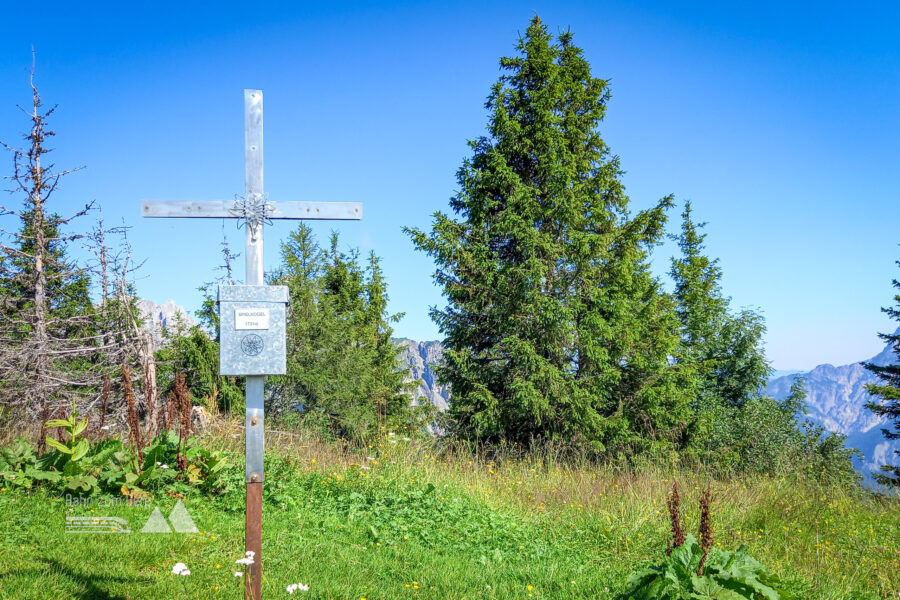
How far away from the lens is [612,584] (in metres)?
4.63

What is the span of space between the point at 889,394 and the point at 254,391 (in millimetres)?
23233

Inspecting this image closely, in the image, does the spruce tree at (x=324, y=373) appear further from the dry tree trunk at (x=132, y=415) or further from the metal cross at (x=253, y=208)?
the metal cross at (x=253, y=208)

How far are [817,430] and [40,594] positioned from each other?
20.2 metres

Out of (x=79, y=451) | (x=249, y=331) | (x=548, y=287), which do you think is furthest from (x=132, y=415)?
(x=548, y=287)

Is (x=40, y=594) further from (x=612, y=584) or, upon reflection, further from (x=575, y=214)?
(x=575, y=214)

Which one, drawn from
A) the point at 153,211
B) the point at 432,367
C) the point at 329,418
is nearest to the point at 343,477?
the point at 153,211

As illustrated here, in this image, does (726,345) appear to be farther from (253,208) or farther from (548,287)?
(253,208)

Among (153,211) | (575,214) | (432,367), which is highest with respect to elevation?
(575,214)

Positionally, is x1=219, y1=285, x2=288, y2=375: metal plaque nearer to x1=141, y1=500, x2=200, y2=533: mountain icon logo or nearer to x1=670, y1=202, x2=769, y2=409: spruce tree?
x1=141, y1=500, x2=200, y2=533: mountain icon logo

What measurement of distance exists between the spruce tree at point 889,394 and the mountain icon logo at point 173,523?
2181 centimetres

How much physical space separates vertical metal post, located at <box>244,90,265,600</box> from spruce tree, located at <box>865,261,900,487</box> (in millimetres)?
21916

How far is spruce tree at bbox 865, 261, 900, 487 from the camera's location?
1962 cm

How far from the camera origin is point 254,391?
12.6 feet

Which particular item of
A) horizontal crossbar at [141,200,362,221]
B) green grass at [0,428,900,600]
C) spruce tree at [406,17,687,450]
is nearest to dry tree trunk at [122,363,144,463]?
green grass at [0,428,900,600]
